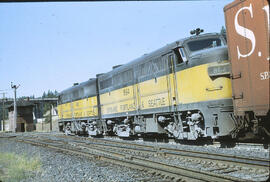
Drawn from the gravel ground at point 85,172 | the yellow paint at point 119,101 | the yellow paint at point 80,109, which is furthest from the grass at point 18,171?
the yellow paint at point 80,109

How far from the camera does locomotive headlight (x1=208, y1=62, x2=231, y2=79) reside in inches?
380

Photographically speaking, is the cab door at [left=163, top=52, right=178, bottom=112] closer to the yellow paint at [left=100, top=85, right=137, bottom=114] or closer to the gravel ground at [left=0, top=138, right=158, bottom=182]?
the yellow paint at [left=100, top=85, right=137, bottom=114]

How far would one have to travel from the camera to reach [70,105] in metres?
25.4

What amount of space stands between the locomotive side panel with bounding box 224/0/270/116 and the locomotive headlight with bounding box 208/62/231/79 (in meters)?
1.03

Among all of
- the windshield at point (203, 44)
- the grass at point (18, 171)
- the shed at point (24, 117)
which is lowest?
the grass at point (18, 171)

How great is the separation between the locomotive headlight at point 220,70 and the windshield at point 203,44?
138 cm

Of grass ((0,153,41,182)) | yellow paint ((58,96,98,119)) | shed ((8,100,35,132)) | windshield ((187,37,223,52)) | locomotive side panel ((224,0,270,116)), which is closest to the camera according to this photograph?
locomotive side panel ((224,0,270,116))

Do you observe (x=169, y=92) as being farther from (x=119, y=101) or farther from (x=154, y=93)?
(x=119, y=101)

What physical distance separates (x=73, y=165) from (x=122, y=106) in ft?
24.4

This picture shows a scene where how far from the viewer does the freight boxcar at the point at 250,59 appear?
24.0ft

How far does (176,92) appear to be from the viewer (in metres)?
11.7

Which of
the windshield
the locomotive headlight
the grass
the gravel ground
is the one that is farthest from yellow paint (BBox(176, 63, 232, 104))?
the grass

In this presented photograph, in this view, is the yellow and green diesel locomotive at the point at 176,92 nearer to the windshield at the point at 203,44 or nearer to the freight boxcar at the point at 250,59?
the windshield at the point at 203,44

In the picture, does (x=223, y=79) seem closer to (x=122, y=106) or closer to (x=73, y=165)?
(x=73, y=165)
